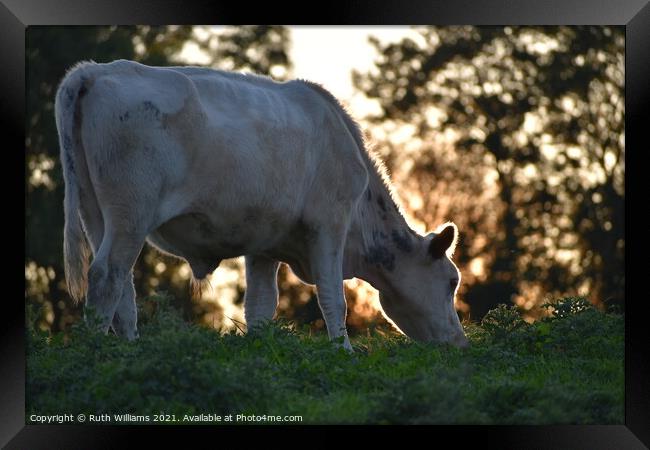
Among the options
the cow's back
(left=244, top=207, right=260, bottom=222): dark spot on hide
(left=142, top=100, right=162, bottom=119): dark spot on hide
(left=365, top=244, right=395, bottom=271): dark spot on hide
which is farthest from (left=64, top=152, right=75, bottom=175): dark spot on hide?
(left=365, top=244, right=395, bottom=271): dark spot on hide

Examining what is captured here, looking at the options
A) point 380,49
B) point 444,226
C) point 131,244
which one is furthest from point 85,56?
point 131,244

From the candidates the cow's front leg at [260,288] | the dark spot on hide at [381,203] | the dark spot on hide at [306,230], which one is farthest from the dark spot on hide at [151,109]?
the dark spot on hide at [381,203]

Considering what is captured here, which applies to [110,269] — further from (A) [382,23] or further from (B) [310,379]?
(A) [382,23]

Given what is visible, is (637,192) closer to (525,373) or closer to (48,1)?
(525,373)

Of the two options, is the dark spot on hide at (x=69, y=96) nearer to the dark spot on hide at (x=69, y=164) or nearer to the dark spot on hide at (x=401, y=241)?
the dark spot on hide at (x=69, y=164)

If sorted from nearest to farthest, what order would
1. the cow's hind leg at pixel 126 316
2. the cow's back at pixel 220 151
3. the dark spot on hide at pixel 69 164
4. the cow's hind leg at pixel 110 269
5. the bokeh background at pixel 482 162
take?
the cow's hind leg at pixel 110 269
the cow's back at pixel 220 151
the dark spot on hide at pixel 69 164
the cow's hind leg at pixel 126 316
the bokeh background at pixel 482 162

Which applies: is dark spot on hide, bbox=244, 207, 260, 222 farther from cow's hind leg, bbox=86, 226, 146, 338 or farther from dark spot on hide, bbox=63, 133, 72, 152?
dark spot on hide, bbox=63, 133, 72, 152

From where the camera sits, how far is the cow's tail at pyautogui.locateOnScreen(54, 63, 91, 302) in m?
9.59

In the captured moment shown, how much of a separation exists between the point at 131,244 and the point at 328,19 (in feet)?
7.74

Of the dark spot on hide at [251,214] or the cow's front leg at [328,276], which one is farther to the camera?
the cow's front leg at [328,276]

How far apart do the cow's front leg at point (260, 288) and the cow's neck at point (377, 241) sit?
0.71 m

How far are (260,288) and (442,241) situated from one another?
176 centimetres

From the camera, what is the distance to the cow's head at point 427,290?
1202 cm

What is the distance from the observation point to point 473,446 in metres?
7.84
